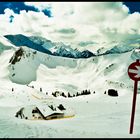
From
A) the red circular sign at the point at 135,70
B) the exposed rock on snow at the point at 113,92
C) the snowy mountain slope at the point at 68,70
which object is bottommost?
the red circular sign at the point at 135,70

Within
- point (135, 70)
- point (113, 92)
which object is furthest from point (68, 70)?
point (135, 70)

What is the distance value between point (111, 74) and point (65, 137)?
16355 cm

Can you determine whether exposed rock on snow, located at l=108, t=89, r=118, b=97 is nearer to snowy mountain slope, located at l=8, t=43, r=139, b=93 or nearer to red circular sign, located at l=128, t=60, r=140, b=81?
red circular sign, located at l=128, t=60, r=140, b=81

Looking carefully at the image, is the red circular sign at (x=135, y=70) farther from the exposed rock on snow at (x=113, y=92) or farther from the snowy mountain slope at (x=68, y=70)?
the snowy mountain slope at (x=68, y=70)

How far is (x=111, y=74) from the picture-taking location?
174500mm

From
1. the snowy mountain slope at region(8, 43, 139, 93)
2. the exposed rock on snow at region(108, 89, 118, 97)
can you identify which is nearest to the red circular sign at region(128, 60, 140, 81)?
the exposed rock on snow at region(108, 89, 118, 97)

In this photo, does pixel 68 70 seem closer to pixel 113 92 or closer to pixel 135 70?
pixel 113 92

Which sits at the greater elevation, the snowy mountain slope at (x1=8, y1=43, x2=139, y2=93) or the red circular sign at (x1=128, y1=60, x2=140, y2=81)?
the snowy mountain slope at (x1=8, y1=43, x2=139, y2=93)

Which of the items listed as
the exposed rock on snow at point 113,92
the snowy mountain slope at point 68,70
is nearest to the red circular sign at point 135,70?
the exposed rock on snow at point 113,92

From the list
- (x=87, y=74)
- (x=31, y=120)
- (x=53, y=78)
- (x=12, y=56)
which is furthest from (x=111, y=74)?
(x=31, y=120)

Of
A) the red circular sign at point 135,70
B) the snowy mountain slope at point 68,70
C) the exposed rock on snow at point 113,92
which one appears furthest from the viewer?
the snowy mountain slope at point 68,70

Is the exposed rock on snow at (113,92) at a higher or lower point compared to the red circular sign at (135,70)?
higher

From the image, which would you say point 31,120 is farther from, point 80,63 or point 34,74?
point 80,63

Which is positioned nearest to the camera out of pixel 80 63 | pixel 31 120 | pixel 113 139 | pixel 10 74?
pixel 113 139
